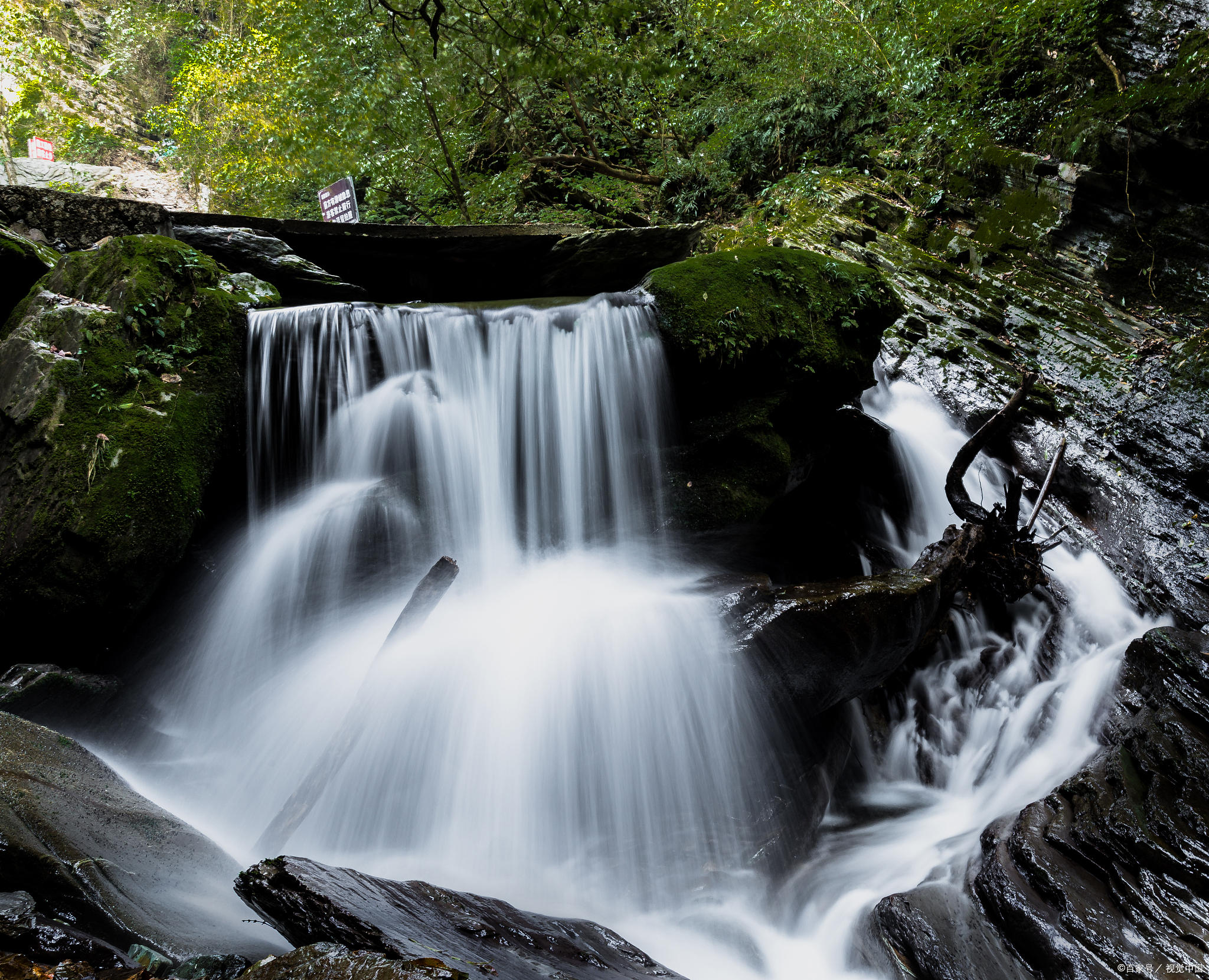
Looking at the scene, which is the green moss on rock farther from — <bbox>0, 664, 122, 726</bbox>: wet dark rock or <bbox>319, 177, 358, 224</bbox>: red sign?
<bbox>0, 664, 122, 726</bbox>: wet dark rock

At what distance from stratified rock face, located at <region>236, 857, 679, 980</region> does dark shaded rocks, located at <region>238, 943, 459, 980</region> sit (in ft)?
0.32

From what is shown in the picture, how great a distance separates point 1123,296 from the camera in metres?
8.30

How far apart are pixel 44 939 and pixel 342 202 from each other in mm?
7977

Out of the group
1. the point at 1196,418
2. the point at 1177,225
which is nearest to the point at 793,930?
the point at 1196,418

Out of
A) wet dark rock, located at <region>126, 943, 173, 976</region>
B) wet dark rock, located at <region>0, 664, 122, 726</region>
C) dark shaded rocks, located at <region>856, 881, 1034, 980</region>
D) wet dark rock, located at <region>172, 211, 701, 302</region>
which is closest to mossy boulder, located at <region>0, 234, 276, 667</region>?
wet dark rock, located at <region>0, 664, 122, 726</region>

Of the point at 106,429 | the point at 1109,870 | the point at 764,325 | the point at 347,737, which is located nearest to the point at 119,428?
the point at 106,429

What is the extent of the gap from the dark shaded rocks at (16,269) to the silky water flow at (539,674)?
1657mm

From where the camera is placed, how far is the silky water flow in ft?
11.6

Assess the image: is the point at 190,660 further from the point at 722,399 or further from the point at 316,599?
the point at 722,399

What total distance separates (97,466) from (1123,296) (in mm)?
11125

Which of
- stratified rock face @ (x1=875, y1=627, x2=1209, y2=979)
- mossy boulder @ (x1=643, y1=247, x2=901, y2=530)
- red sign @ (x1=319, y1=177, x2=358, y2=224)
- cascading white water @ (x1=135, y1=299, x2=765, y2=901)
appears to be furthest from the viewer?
red sign @ (x1=319, y1=177, x2=358, y2=224)

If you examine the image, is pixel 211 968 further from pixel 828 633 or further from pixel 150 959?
pixel 828 633

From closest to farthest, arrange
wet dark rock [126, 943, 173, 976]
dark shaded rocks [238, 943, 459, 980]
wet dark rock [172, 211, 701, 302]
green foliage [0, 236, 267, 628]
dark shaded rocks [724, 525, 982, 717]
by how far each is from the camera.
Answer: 1. dark shaded rocks [238, 943, 459, 980]
2. wet dark rock [126, 943, 173, 976]
3. green foliage [0, 236, 267, 628]
4. dark shaded rocks [724, 525, 982, 717]
5. wet dark rock [172, 211, 701, 302]

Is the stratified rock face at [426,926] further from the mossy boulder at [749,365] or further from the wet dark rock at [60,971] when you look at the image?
the mossy boulder at [749,365]
